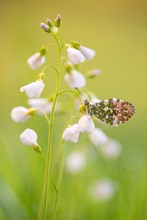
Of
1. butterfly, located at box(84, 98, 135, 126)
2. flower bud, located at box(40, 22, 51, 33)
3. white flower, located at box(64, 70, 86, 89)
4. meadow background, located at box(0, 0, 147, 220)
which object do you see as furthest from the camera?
meadow background, located at box(0, 0, 147, 220)

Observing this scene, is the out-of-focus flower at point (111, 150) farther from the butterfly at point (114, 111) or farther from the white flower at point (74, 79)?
the butterfly at point (114, 111)

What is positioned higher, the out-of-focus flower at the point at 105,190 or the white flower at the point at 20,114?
the white flower at the point at 20,114

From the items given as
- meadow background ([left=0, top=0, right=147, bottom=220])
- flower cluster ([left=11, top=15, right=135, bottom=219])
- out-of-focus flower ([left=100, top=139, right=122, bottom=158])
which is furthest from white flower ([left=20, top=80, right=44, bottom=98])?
out-of-focus flower ([left=100, top=139, right=122, bottom=158])

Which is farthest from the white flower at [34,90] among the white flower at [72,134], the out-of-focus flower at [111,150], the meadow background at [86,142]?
the out-of-focus flower at [111,150]

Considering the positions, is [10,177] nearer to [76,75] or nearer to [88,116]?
[76,75]

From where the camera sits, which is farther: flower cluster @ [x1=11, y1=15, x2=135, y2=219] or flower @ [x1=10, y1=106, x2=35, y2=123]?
flower @ [x1=10, y1=106, x2=35, y2=123]

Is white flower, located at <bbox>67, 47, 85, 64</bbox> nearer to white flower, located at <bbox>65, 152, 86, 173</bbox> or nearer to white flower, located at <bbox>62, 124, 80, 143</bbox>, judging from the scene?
white flower, located at <bbox>62, 124, 80, 143</bbox>
